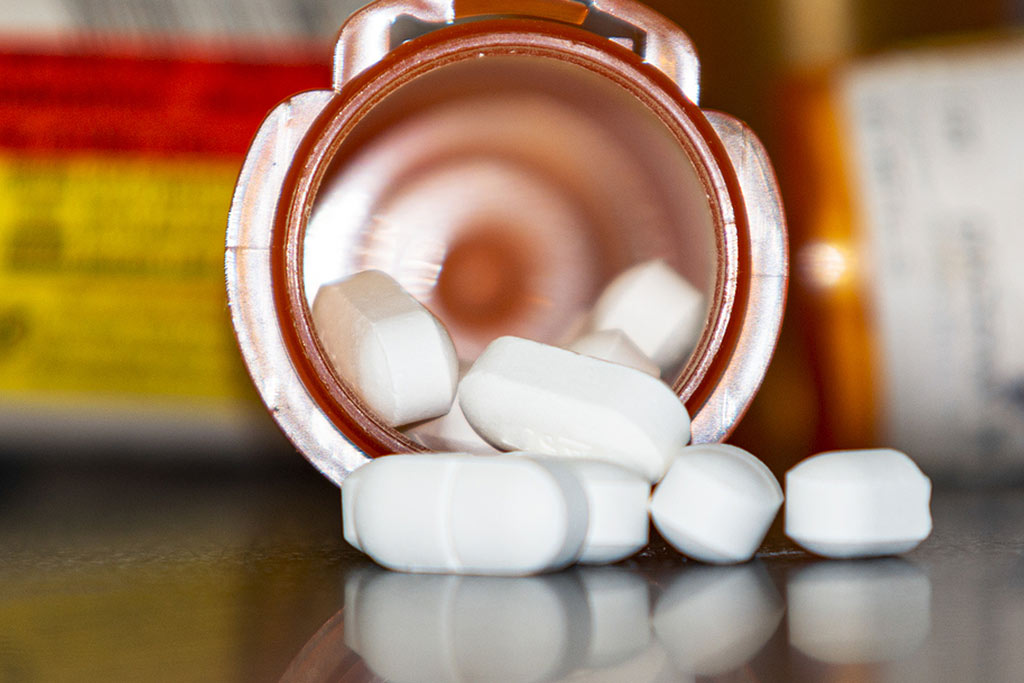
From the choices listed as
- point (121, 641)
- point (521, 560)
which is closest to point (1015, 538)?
point (521, 560)

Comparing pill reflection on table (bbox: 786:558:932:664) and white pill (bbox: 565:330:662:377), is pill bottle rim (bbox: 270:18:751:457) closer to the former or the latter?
white pill (bbox: 565:330:662:377)

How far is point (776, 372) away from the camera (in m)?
0.72

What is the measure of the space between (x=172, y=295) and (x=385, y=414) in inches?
8.3

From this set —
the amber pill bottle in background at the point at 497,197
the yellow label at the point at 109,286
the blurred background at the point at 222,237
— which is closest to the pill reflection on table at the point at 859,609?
the amber pill bottle in background at the point at 497,197

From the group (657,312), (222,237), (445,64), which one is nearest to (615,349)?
(657,312)

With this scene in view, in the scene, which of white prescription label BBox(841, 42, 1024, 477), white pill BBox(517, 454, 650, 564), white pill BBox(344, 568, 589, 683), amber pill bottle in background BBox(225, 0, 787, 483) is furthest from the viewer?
white prescription label BBox(841, 42, 1024, 477)

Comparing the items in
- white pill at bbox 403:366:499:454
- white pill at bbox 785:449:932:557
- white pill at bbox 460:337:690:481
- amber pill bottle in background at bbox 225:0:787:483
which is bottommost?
white pill at bbox 403:366:499:454

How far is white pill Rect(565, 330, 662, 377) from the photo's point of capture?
0.52 m

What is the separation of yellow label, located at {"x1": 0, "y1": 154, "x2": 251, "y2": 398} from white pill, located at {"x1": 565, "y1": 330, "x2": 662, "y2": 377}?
240 mm

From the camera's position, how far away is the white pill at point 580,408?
43cm

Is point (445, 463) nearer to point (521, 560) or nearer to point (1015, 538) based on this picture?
point (521, 560)

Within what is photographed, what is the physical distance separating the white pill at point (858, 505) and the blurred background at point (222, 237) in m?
0.21

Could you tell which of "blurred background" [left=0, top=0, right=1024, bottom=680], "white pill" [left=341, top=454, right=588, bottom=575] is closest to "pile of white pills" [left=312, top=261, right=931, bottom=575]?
"white pill" [left=341, top=454, right=588, bottom=575]

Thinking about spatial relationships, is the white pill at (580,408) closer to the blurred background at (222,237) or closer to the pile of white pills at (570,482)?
the pile of white pills at (570,482)
